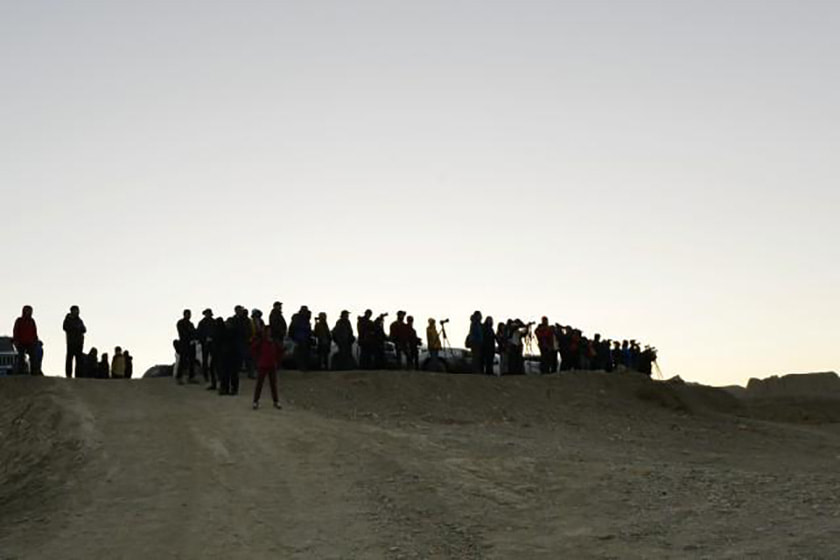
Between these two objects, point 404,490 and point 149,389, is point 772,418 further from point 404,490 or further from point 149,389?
point 404,490

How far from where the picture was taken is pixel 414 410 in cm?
2631

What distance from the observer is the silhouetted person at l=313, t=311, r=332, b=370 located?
94.8 ft

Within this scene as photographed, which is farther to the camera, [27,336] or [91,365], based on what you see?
[91,365]

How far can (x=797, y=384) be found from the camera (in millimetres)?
74938

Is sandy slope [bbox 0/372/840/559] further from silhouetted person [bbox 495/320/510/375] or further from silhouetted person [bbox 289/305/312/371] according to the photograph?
silhouetted person [bbox 495/320/510/375]

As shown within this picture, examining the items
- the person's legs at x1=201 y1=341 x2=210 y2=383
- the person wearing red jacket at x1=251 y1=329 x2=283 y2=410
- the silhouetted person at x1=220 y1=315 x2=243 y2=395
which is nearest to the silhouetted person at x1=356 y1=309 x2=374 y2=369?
the person's legs at x1=201 y1=341 x2=210 y2=383

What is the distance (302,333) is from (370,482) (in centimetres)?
1229

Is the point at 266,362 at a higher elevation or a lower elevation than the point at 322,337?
lower

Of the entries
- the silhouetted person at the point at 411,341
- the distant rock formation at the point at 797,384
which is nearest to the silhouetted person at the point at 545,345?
the silhouetted person at the point at 411,341

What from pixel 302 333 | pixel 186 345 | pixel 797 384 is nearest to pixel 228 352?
pixel 186 345

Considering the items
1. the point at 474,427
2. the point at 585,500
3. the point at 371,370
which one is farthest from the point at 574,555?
the point at 371,370

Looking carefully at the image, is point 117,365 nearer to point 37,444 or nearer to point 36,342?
point 36,342

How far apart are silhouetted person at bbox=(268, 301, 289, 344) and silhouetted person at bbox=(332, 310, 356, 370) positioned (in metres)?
1.77

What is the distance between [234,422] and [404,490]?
5652 mm
